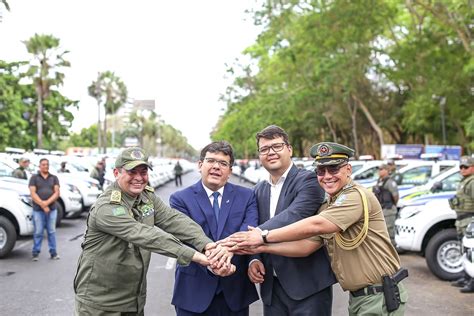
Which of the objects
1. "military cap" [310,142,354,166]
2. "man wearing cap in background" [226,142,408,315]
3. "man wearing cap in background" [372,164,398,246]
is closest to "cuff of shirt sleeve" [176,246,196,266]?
"man wearing cap in background" [226,142,408,315]

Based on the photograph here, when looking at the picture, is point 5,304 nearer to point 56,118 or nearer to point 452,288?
point 452,288

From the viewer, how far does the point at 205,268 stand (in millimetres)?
3594

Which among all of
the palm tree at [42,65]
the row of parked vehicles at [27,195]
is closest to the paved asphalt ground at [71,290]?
the row of parked vehicles at [27,195]

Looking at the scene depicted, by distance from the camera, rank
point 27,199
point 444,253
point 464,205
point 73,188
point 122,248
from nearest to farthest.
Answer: point 122,248
point 464,205
point 444,253
point 27,199
point 73,188

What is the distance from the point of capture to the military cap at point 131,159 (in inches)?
136

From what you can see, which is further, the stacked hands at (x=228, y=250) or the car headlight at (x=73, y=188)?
the car headlight at (x=73, y=188)

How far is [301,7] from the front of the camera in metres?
24.1

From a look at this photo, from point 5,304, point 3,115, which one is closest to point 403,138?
point 3,115

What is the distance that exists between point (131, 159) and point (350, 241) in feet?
4.56

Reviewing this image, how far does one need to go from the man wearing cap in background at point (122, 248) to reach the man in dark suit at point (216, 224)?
186 millimetres

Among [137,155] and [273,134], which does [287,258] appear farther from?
[137,155]

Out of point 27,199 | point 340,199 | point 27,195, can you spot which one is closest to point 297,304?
point 340,199

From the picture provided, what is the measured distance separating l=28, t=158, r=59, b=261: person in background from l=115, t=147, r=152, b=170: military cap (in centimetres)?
723

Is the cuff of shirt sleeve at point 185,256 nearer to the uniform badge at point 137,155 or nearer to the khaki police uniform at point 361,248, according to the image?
the uniform badge at point 137,155
